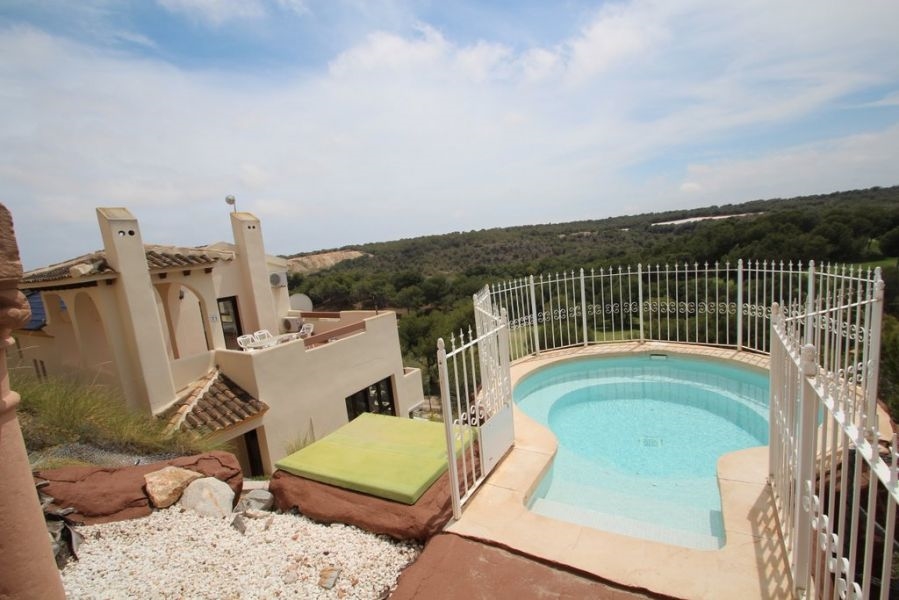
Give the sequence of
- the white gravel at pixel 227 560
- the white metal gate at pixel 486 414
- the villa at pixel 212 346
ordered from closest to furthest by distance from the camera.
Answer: the white gravel at pixel 227 560
the white metal gate at pixel 486 414
the villa at pixel 212 346

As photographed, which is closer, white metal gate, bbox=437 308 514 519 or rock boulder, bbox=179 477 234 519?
rock boulder, bbox=179 477 234 519

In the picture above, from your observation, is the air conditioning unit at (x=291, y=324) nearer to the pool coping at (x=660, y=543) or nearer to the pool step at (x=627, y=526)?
the pool coping at (x=660, y=543)

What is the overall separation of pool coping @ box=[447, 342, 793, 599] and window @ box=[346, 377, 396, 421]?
23.2 ft

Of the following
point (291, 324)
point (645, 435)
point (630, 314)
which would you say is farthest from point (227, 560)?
point (291, 324)

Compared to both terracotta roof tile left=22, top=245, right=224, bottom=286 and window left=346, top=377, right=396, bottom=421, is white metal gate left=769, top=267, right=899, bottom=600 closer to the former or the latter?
window left=346, top=377, right=396, bottom=421

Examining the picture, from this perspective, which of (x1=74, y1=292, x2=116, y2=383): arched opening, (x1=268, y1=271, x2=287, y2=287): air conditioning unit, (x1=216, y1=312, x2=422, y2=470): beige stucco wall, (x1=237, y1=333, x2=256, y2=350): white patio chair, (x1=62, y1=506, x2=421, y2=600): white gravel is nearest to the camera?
(x1=62, y1=506, x2=421, y2=600): white gravel

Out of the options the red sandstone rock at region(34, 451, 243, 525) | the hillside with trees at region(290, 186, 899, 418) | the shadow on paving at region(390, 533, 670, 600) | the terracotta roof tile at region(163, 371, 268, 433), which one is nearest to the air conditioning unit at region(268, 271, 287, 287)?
the hillside with trees at region(290, 186, 899, 418)

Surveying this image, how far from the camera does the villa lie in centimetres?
838

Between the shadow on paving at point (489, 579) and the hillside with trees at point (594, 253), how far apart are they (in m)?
5.95

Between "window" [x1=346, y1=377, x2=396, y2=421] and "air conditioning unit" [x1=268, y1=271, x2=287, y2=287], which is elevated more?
"air conditioning unit" [x1=268, y1=271, x2=287, y2=287]

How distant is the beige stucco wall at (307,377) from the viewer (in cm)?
920

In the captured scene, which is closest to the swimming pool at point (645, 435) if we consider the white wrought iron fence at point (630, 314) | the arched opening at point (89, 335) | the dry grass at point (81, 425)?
the white wrought iron fence at point (630, 314)

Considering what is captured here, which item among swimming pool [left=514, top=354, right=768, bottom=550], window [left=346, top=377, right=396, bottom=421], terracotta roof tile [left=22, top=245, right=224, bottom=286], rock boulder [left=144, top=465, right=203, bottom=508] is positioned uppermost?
terracotta roof tile [left=22, top=245, right=224, bottom=286]

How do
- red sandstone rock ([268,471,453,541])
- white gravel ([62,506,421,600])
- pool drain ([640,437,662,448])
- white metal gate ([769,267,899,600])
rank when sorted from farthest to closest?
pool drain ([640,437,662,448]) → red sandstone rock ([268,471,453,541]) → white gravel ([62,506,421,600]) → white metal gate ([769,267,899,600])
